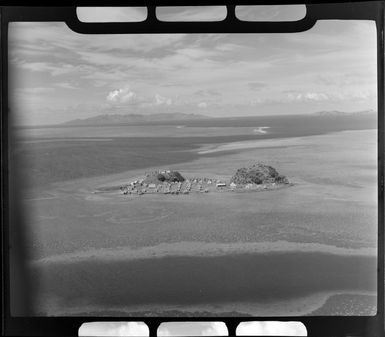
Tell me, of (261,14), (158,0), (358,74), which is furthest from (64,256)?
(358,74)

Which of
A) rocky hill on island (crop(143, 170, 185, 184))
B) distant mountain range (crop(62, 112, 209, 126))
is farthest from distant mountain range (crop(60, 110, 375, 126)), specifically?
rocky hill on island (crop(143, 170, 185, 184))

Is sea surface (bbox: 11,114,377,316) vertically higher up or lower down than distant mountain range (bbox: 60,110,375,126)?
lower down

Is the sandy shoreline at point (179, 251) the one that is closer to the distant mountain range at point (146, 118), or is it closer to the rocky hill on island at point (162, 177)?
the rocky hill on island at point (162, 177)

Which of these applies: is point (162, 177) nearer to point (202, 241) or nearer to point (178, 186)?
point (178, 186)

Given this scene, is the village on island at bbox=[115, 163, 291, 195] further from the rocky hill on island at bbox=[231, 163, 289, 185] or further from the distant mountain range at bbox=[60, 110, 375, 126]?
the distant mountain range at bbox=[60, 110, 375, 126]

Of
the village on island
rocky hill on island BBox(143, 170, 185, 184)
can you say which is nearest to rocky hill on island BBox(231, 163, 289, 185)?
the village on island

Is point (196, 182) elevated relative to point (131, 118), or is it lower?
lower

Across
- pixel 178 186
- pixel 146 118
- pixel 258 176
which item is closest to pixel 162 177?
pixel 178 186

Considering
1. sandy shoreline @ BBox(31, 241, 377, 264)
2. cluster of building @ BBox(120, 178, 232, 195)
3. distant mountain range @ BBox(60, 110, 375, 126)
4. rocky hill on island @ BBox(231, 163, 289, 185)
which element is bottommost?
sandy shoreline @ BBox(31, 241, 377, 264)
